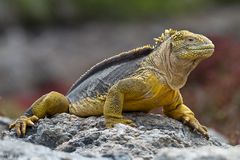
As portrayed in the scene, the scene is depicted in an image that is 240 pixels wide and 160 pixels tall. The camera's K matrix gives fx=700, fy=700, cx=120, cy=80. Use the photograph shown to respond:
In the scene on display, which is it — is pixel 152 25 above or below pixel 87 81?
below

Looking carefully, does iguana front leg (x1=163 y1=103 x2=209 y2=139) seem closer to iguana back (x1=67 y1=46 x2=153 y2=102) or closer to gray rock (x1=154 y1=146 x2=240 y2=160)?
iguana back (x1=67 y1=46 x2=153 y2=102)

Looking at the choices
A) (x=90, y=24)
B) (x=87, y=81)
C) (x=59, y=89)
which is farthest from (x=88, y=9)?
(x=87, y=81)

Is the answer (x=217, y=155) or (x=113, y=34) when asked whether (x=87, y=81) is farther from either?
(x=113, y=34)

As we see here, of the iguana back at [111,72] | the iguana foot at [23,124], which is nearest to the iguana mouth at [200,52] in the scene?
the iguana back at [111,72]

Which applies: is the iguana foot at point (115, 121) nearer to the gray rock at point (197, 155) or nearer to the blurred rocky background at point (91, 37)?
the gray rock at point (197, 155)

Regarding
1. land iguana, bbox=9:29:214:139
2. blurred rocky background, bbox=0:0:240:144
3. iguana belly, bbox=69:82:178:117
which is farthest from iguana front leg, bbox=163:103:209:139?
blurred rocky background, bbox=0:0:240:144

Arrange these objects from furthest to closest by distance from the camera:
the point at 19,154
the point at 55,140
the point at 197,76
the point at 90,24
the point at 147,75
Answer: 1. the point at 90,24
2. the point at 197,76
3. the point at 147,75
4. the point at 55,140
5. the point at 19,154

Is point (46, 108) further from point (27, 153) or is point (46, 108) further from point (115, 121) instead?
point (27, 153)
